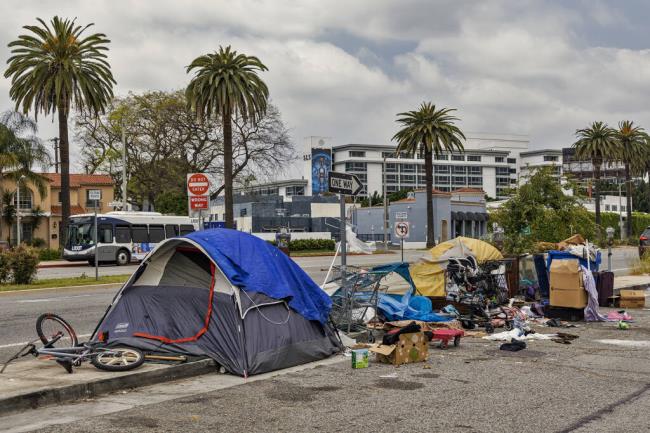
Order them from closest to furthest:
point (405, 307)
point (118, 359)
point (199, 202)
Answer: point (118, 359) → point (405, 307) → point (199, 202)

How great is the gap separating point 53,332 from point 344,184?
15.8 feet

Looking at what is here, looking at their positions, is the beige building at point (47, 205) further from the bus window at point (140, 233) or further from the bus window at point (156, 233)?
the bus window at point (140, 233)

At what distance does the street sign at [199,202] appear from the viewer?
69.8 feet

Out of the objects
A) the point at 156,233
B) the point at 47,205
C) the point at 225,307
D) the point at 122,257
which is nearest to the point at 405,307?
the point at 225,307

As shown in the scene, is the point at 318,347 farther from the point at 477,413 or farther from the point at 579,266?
the point at 579,266

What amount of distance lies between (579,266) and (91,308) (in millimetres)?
10293

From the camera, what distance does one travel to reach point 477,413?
7008 millimetres

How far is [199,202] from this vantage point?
21375 millimetres

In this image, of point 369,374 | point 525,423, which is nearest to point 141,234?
point 369,374

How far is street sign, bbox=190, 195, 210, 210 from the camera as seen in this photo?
21266mm

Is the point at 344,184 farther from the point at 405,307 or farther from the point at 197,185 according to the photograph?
the point at 197,185

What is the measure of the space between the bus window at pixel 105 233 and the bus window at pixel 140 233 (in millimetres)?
1212

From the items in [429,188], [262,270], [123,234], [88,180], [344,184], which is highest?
[88,180]

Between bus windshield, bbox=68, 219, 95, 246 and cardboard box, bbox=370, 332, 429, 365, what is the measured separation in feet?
96.8
